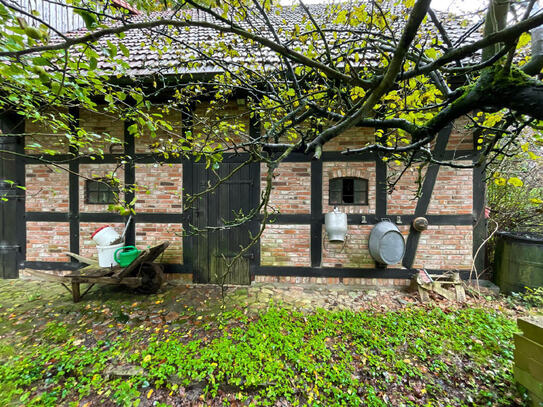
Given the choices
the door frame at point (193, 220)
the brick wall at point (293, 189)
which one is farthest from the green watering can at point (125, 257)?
the brick wall at point (293, 189)

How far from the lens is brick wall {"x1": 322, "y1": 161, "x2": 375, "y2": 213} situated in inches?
147

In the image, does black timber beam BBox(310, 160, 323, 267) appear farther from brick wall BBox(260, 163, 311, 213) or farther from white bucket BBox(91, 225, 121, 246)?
white bucket BBox(91, 225, 121, 246)

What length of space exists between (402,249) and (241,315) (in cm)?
268

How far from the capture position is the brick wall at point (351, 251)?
3760mm

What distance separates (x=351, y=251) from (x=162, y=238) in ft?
11.4

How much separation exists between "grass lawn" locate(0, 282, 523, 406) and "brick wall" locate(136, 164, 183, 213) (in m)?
1.70

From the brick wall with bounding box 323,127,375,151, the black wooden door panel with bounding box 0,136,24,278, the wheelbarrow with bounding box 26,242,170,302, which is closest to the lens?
the wheelbarrow with bounding box 26,242,170,302

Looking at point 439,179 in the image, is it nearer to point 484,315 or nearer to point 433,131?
point 484,315

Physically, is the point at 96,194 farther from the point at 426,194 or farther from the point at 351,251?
the point at 426,194

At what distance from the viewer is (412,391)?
196 centimetres

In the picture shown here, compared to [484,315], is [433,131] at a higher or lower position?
higher

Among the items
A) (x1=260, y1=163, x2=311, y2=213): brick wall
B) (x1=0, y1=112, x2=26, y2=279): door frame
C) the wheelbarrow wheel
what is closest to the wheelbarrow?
the wheelbarrow wheel

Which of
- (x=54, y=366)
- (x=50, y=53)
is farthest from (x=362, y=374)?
(x=50, y=53)

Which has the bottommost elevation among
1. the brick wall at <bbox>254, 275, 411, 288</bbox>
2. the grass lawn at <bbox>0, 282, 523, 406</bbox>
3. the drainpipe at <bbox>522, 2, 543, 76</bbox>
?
the grass lawn at <bbox>0, 282, 523, 406</bbox>
